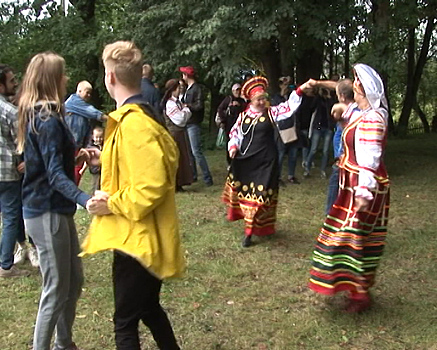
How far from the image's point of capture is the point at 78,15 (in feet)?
41.4

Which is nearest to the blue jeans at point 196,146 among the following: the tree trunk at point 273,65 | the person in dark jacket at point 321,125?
the person in dark jacket at point 321,125

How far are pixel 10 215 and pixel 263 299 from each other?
7.51 feet

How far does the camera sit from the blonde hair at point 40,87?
9.73 feet

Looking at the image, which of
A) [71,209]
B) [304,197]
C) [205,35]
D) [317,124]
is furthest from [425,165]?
[71,209]

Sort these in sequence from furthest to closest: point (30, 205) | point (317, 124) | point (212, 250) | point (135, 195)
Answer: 1. point (317, 124)
2. point (212, 250)
3. point (30, 205)
4. point (135, 195)

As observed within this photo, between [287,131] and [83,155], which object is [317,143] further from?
[83,155]

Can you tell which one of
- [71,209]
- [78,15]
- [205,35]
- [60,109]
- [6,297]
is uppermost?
[78,15]

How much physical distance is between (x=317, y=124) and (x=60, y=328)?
23.5 ft

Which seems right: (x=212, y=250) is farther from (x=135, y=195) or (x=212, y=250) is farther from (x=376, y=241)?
(x=135, y=195)

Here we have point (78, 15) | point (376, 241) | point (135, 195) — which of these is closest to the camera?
point (135, 195)

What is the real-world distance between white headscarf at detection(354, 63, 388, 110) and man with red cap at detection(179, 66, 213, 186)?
4816 millimetres

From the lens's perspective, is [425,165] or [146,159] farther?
[425,165]

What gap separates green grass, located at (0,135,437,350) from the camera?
3.70 m

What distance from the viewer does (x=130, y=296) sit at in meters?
2.68
